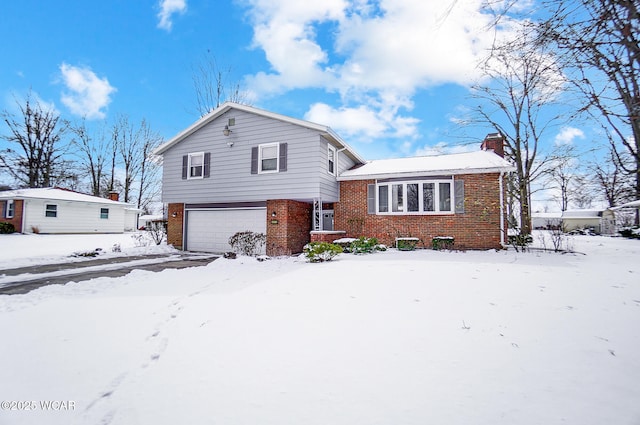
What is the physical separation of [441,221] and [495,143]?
6928 millimetres

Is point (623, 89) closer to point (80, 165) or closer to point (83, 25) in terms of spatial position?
point (83, 25)

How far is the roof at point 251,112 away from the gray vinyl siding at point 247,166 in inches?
7.0

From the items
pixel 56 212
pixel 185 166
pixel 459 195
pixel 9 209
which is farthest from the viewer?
pixel 56 212

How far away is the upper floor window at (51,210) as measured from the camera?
846 inches

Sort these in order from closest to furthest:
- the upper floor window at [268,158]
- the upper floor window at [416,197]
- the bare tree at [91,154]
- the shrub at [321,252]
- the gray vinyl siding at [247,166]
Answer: the shrub at [321,252] → the gray vinyl siding at [247,166] → the upper floor window at [416,197] → the upper floor window at [268,158] → the bare tree at [91,154]

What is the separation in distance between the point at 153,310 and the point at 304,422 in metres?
3.35

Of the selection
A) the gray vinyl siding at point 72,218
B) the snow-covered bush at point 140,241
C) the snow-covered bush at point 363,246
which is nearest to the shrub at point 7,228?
the gray vinyl siding at point 72,218

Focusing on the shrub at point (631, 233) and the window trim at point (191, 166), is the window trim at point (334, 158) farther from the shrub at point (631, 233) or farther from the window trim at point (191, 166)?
the shrub at point (631, 233)

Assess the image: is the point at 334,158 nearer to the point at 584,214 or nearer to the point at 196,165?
the point at 196,165

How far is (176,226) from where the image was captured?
14.2m

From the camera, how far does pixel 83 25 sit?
12.6 meters

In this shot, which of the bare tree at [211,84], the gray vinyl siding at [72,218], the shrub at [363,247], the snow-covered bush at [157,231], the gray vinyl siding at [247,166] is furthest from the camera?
the gray vinyl siding at [72,218]

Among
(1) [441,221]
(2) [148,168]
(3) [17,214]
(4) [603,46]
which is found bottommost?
(1) [441,221]

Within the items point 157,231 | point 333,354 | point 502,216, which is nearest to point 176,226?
point 157,231
